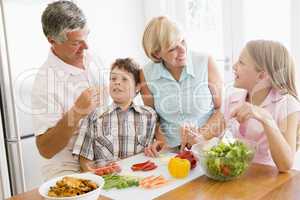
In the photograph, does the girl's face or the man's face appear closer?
the girl's face

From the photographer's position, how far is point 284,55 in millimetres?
1448

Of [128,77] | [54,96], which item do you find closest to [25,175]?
[54,96]

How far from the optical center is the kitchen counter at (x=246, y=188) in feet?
3.53

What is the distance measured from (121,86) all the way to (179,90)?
27 cm

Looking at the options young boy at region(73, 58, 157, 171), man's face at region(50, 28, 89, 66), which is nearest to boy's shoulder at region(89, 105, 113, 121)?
young boy at region(73, 58, 157, 171)

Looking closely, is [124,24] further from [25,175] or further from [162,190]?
[162,190]

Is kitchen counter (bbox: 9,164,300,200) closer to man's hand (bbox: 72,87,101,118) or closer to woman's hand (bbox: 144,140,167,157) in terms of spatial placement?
woman's hand (bbox: 144,140,167,157)

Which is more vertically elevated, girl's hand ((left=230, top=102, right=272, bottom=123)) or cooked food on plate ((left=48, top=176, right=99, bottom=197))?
girl's hand ((left=230, top=102, right=272, bottom=123))

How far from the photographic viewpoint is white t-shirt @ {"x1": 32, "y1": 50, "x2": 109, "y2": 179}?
5.20ft

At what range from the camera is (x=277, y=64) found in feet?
4.76

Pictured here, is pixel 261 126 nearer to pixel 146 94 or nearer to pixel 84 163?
pixel 146 94

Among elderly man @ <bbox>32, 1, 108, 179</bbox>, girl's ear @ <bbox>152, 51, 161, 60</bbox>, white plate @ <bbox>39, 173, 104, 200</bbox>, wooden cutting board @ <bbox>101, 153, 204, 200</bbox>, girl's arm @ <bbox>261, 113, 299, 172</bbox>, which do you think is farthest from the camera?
girl's ear @ <bbox>152, 51, 161, 60</bbox>

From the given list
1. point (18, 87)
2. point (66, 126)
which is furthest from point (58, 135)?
point (18, 87)

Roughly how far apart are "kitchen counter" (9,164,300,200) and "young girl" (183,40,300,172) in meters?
0.12
